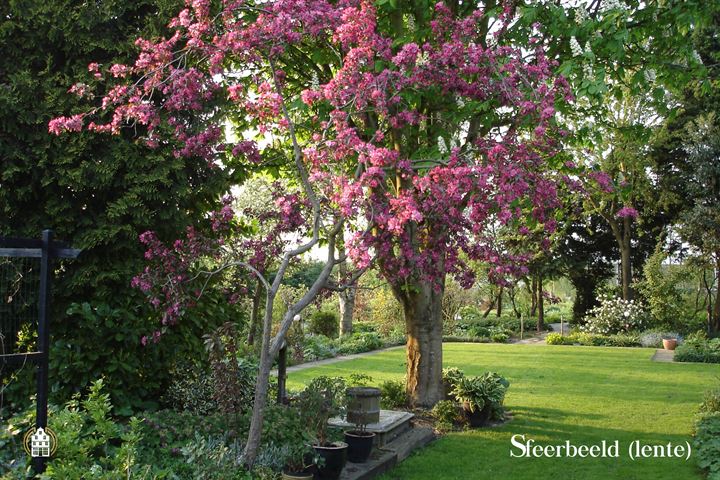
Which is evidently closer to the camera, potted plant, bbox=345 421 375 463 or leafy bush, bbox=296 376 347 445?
leafy bush, bbox=296 376 347 445

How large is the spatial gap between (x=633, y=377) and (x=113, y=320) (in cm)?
1033

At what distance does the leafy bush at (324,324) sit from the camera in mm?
20344

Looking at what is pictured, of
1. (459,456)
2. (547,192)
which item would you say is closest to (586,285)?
(459,456)

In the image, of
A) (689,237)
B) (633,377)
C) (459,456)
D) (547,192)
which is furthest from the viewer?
(689,237)

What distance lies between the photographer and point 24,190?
6297 millimetres

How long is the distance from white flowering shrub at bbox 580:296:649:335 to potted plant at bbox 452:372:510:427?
1424 cm

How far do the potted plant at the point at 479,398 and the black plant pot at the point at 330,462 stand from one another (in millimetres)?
3413

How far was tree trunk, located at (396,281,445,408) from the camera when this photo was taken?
8.70 meters

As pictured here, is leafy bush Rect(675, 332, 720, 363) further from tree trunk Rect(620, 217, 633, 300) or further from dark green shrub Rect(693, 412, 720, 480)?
dark green shrub Rect(693, 412, 720, 480)

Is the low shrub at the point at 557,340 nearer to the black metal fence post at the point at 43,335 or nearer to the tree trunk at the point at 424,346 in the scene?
the tree trunk at the point at 424,346

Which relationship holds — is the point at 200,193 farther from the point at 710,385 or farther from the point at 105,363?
the point at 710,385

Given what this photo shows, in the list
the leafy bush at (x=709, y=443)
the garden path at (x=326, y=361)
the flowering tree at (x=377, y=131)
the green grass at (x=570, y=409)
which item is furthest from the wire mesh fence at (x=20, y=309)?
the leafy bush at (x=709, y=443)

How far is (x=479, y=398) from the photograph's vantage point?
8.28m

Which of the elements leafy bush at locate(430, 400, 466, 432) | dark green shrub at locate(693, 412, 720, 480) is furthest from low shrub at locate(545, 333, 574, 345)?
dark green shrub at locate(693, 412, 720, 480)
